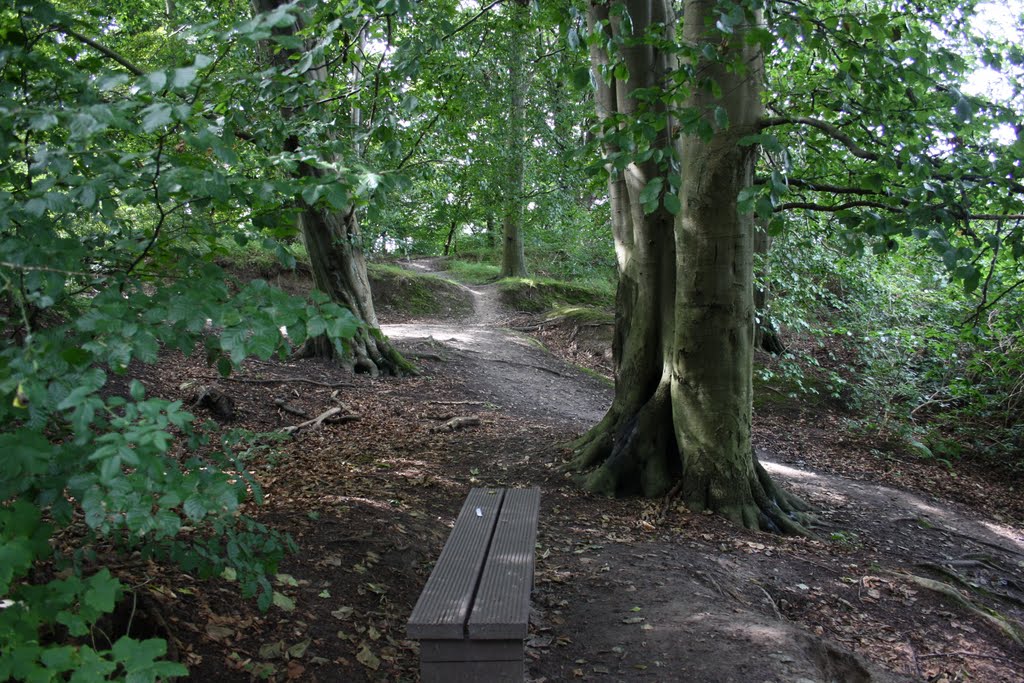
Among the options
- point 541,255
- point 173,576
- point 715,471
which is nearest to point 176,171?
point 173,576

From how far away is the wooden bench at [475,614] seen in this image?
9.00 feet

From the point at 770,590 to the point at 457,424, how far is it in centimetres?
413

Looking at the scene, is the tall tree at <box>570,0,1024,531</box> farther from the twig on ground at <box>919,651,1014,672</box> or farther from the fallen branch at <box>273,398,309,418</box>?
the fallen branch at <box>273,398,309,418</box>

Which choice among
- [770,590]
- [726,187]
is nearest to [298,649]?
[770,590]

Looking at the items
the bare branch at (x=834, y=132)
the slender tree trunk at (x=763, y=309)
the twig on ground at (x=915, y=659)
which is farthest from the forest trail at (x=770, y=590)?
the bare branch at (x=834, y=132)

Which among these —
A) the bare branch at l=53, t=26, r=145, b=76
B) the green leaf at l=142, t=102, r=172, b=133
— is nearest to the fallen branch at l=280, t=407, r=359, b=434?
the bare branch at l=53, t=26, r=145, b=76

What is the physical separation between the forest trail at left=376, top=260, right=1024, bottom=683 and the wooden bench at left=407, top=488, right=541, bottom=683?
73cm

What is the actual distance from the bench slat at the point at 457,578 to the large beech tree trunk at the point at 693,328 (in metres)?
2.47

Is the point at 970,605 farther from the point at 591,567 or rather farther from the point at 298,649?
the point at 298,649

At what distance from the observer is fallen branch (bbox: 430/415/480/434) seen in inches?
320

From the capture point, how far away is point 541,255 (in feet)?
84.9

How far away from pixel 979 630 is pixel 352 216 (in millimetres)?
8384

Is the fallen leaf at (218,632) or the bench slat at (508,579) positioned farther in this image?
the fallen leaf at (218,632)

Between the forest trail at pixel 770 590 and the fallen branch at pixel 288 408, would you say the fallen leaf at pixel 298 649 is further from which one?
the fallen branch at pixel 288 408
